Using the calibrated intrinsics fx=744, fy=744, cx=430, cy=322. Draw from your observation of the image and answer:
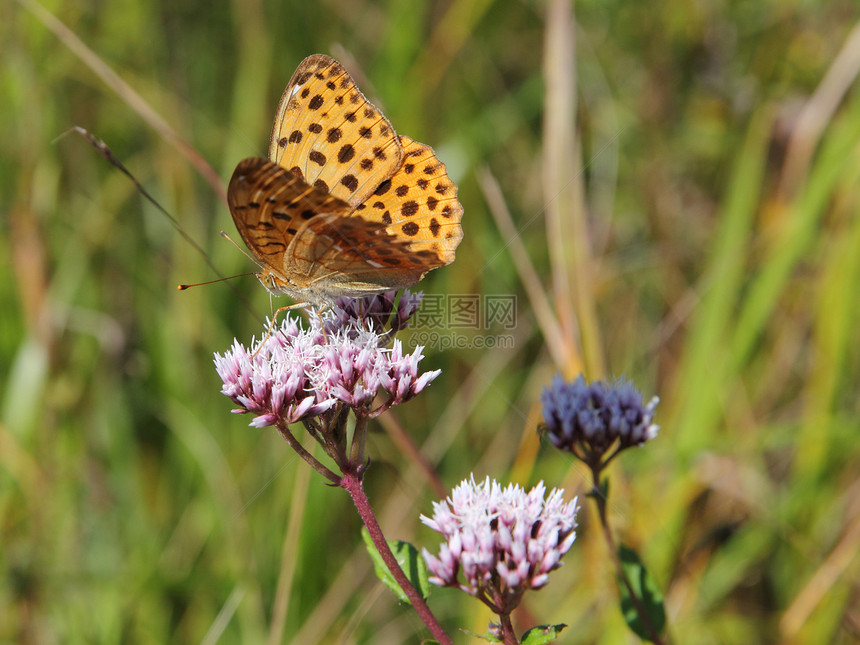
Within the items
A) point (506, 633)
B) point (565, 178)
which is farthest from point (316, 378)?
point (565, 178)

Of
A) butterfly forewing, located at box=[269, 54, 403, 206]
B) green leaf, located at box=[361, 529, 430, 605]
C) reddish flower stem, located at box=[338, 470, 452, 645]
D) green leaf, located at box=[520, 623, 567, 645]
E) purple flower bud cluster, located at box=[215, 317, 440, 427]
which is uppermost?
butterfly forewing, located at box=[269, 54, 403, 206]

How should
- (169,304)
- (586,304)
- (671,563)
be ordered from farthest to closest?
(169,304) < (586,304) < (671,563)

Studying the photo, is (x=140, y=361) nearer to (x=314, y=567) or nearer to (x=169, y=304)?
(x=169, y=304)

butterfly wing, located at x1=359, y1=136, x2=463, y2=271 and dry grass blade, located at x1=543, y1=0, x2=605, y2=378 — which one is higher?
dry grass blade, located at x1=543, y1=0, x2=605, y2=378

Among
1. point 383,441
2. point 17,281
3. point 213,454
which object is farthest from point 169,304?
point 383,441

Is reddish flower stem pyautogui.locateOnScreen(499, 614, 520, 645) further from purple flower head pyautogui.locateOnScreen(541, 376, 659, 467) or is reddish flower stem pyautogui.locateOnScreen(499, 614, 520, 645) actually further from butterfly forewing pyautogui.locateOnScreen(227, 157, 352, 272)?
butterfly forewing pyautogui.locateOnScreen(227, 157, 352, 272)

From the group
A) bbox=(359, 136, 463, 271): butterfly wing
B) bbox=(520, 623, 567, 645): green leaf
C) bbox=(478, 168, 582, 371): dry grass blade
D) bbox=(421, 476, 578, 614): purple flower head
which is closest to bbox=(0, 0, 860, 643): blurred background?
bbox=(478, 168, 582, 371): dry grass blade
